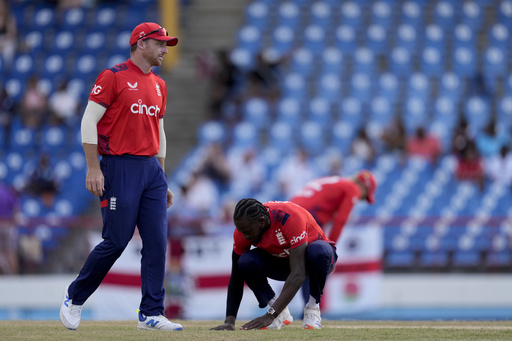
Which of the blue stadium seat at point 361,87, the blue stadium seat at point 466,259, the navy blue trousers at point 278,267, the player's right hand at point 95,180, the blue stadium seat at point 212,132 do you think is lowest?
the blue stadium seat at point 466,259

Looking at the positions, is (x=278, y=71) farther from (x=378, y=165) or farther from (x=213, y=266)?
(x=213, y=266)

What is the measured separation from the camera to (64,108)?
58.6 ft

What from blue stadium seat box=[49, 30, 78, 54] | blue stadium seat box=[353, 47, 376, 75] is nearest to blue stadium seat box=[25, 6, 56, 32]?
blue stadium seat box=[49, 30, 78, 54]

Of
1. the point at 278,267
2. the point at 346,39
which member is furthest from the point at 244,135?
the point at 278,267

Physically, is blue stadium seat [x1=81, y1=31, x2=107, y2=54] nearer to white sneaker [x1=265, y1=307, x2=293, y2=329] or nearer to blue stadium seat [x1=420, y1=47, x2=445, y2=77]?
blue stadium seat [x1=420, y1=47, x2=445, y2=77]

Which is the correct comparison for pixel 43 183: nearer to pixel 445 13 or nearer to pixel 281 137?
pixel 281 137

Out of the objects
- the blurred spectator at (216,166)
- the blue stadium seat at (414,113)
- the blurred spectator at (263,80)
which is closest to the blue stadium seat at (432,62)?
the blue stadium seat at (414,113)

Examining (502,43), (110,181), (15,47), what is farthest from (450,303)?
(15,47)

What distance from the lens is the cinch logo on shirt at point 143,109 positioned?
6.64 m

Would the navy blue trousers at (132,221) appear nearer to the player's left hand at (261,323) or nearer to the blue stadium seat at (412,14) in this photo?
the player's left hand at (261,323)

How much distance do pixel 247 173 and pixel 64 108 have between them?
451cm

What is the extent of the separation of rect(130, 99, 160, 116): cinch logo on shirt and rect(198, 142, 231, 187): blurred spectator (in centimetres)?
903

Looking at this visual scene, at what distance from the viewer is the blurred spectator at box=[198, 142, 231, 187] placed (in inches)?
623

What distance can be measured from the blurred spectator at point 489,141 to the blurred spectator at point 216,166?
4.77m
